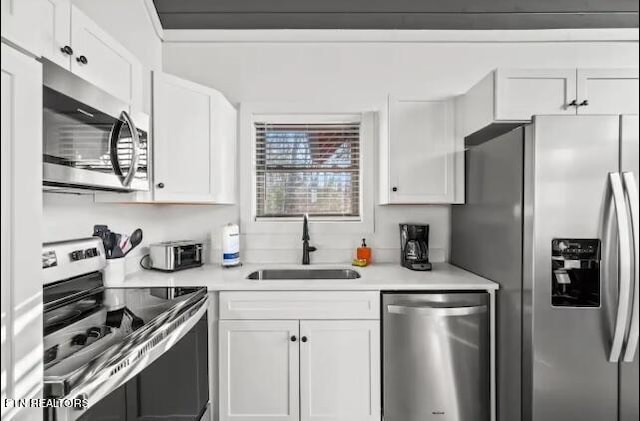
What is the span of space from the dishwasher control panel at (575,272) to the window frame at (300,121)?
119 cm

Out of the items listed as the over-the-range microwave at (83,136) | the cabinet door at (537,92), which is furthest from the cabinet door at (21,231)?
the cabinet door at (537,92)

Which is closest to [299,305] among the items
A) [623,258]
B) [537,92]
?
[623,258]

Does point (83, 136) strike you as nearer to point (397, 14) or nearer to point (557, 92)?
point (397, 14)

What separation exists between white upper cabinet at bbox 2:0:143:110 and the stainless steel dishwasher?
169 cm

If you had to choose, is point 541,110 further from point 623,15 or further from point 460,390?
point 460,390

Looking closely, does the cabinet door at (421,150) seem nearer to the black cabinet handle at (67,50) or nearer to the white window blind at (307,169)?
the white window blind at (307,169)

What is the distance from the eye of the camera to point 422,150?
2.28 meters

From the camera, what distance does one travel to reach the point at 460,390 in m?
1.84

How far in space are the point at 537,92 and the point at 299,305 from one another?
5.66ft

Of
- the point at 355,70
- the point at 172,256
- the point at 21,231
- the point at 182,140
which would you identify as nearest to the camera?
the point at 21,231

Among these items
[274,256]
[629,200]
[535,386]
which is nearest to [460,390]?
[535,386]

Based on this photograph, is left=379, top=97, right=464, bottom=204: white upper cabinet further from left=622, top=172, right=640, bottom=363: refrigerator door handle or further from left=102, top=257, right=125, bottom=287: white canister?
left=102, top=257, right=125, bottom=287: white canister

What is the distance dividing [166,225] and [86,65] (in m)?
1.30

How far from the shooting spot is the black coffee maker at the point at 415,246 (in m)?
2.31
